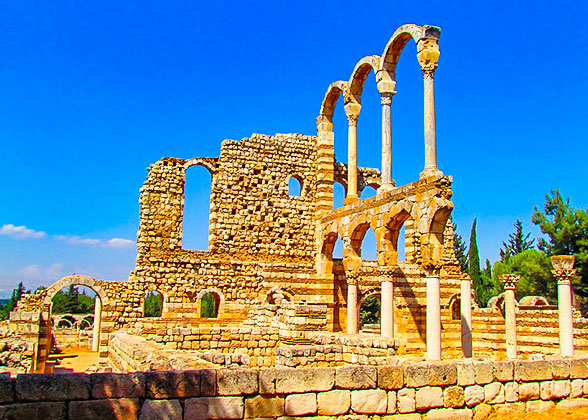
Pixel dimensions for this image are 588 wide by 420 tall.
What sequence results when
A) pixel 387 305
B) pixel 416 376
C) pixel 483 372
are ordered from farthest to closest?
pixel 387 305
pixel 483 372
pixel 416 376

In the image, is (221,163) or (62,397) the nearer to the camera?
(62,397)

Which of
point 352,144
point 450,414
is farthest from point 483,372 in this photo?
point 352,144

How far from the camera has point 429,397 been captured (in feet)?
24.2

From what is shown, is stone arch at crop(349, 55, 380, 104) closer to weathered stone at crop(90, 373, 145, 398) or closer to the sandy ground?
the sandy ground

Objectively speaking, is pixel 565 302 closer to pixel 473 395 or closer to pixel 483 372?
pixel 483 372

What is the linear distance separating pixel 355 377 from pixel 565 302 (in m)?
10.3

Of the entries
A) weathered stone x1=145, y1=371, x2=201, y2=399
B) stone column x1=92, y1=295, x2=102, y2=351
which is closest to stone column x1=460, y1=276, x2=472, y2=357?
stone column x1=92, y1=295, x2=102, y2=351

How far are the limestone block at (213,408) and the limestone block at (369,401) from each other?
1.47 m

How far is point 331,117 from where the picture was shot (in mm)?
23062

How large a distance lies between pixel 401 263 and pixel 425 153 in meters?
5.90

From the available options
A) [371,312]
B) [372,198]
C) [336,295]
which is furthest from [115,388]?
[371,312]

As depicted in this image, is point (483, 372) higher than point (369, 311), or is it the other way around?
point (483, 372)

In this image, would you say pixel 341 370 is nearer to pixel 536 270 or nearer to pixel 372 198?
pixel 372 198

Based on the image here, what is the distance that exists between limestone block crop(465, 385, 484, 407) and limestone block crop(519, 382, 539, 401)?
2.40 feet
